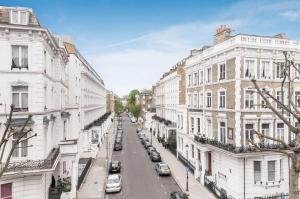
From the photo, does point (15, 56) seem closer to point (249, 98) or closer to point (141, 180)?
point (249, 98)

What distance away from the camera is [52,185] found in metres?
25.6

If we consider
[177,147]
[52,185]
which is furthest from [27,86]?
[177,147]

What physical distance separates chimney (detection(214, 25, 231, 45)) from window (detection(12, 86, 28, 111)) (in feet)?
67.3

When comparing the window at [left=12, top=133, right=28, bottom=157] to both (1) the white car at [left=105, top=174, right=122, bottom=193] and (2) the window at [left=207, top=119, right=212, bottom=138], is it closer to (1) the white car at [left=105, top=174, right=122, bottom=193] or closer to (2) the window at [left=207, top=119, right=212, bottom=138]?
(1) the white car at [left=105, top=174, right=122, bottom=193]

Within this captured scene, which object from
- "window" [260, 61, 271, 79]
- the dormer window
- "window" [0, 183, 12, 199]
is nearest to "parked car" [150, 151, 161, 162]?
"window" [260, 61, 271, 79]

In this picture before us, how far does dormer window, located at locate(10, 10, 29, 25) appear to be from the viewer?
62.5 feet

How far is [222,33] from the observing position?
1188 inches

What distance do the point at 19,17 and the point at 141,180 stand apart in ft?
71.9

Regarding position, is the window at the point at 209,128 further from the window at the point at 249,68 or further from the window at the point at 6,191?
the window at the point at 6,191

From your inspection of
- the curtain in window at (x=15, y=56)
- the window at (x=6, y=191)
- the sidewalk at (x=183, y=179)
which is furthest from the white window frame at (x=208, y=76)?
the window at (x=6, y=191)

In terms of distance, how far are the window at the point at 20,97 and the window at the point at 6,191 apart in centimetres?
518

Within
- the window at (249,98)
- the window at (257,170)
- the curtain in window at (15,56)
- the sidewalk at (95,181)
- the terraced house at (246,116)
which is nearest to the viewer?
the curtain in window at (15,56)

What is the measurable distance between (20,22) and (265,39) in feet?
67.6

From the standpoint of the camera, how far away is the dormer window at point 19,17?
1906cm
